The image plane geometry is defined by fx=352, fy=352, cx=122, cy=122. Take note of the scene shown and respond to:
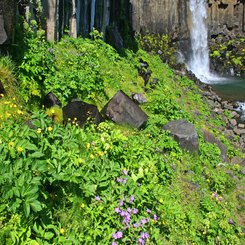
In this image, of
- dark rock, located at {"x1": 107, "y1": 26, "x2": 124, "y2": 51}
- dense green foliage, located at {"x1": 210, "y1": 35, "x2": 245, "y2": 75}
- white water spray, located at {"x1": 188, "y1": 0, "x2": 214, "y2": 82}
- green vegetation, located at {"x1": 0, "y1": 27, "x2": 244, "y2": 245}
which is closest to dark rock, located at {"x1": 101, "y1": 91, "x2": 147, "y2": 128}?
green vegetation, located at {"x1": 0, "y1": 27, "x2": 244, "y2": 245}

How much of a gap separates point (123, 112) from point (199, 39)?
2267 cm

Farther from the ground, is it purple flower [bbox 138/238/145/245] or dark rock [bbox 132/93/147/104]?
dark rock [bbox 132/93/147/104]

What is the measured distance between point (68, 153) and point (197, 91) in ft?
42.7

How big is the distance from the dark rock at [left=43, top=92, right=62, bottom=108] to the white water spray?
2070cm

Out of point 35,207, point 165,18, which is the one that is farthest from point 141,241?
point 165,18

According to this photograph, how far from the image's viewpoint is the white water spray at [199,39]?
1065 inches

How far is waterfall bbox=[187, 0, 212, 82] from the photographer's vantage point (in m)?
27.1

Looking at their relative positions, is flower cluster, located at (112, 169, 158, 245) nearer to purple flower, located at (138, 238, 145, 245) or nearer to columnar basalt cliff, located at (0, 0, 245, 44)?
purple flower, located at (138, 238, 145, 245)

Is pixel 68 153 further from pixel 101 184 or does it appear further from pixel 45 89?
pixel 45 89

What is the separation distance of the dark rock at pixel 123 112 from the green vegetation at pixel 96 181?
186 mm

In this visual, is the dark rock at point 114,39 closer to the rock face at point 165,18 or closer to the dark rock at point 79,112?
the rock face at point 165,18

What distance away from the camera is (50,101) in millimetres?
6738

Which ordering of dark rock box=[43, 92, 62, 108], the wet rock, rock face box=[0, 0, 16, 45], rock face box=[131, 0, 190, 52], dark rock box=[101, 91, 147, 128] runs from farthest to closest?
1. rock face box=[131, 0, 190, 52]
2. the wet rock
3. dark rock box=[101, 91, 147, 128]
4. dark rock box=[43, 92, 62, 108]
5. rock face box=[0, 0, 16, 45]

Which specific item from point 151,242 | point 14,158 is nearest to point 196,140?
point 151,242
